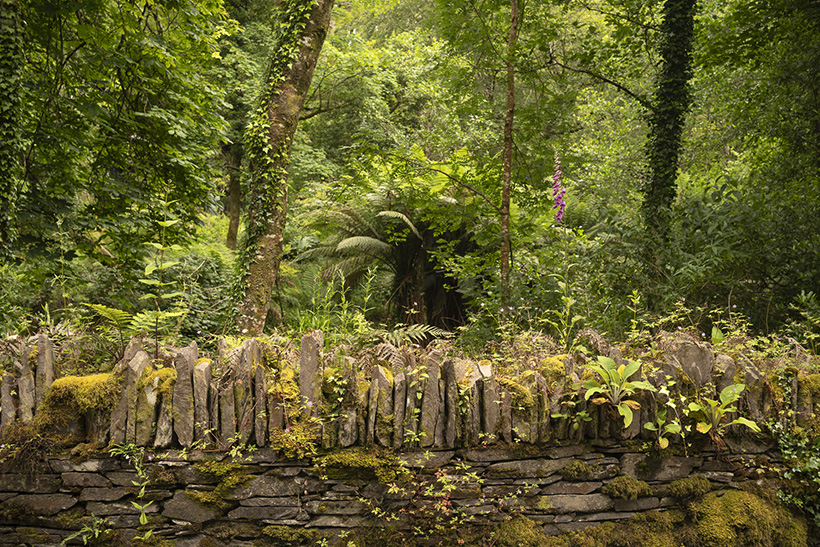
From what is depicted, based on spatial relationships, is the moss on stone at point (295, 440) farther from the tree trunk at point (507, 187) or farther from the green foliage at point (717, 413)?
the tree trunk at point (507, 187)

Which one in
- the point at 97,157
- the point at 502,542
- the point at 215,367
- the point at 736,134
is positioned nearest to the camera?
the point at 502,542

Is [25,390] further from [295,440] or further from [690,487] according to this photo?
[690,487]

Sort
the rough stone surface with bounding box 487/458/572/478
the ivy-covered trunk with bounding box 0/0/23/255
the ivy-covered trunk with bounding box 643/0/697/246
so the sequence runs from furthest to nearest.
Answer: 1. the ivy-covered trunk with bounding box 643/0/697/246
2. the ivy-covered trunk with bounding box 0/0/23/255
3. the rough stone surface with bounding box 487/458/572/478

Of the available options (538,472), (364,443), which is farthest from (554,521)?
(364,443)

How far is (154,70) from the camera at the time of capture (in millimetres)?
5250

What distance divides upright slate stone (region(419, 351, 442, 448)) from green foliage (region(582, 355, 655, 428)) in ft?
2.30

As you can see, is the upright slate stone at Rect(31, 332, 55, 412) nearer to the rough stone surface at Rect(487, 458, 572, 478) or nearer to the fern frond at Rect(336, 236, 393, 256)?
the rough stone surface at Rect(487, 458, 572, 478)

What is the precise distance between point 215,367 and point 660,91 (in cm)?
562

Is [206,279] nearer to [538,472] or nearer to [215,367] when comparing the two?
[215,367]

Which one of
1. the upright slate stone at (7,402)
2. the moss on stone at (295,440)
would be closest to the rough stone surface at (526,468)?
the moss on stone at (295,440)

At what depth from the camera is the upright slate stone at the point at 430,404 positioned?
86.7 inches

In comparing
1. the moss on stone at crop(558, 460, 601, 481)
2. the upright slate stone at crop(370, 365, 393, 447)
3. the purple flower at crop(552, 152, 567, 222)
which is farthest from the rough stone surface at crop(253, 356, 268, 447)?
the purple flower at crop(552, 152, 567, 222)

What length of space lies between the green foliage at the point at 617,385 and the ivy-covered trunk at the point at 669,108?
3454 mm

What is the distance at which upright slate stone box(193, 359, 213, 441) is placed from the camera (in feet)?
7.09
